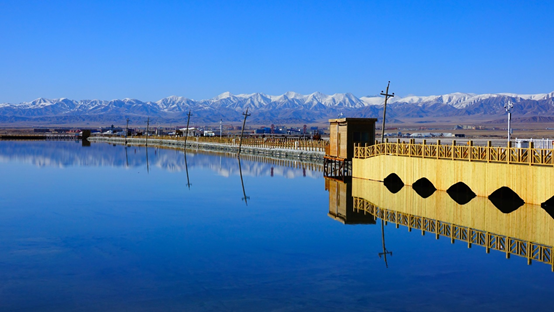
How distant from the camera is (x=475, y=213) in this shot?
26.0 metres

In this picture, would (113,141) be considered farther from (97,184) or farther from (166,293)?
(166,293)

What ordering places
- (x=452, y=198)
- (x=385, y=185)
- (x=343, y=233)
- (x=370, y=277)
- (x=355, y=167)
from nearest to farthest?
(x=370, y=277), (x=343, y=233), (x=452, y=198), (x=385, y=185), (x=355, y=167)

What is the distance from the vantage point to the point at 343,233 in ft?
76.6

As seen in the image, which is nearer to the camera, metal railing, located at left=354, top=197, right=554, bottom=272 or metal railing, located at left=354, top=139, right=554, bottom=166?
metal railing, located at left=354, top=197, right=554, bottom=272

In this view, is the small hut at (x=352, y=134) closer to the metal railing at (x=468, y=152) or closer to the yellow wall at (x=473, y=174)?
the metal railing at (x=468, y=152)

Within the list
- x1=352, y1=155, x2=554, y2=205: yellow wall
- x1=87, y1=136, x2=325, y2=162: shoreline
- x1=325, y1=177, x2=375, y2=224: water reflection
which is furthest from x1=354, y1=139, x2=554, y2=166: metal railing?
x1=87, y1=136, x2=325, y2=162: shoreline

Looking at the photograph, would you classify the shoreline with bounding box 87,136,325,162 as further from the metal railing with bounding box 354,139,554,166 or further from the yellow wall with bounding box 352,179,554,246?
the yellow wall with bounding box 352,179,554,246

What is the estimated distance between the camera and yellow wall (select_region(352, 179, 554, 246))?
71.7 ft

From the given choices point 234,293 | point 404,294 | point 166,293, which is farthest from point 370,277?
point 166,293

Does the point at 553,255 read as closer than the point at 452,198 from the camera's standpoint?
Yes

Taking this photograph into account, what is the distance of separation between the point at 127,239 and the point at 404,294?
11302 mm

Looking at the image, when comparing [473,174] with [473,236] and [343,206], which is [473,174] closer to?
[343,206]

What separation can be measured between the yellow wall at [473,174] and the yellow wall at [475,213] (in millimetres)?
629

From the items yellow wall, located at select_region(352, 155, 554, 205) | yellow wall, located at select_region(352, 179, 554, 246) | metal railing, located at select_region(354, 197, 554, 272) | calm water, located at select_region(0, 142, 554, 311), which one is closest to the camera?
calm water, located at select_region(0, 142, 554, 311)
